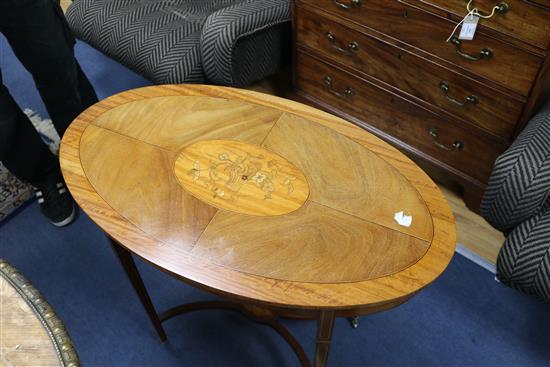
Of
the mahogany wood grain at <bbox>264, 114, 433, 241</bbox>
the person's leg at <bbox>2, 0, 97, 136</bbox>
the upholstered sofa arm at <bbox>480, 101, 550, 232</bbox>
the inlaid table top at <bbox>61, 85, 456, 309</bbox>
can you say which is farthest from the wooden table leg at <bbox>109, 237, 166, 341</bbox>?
the upholstered sofa arm at <bbox>480, 101, 550, 232</bbox>

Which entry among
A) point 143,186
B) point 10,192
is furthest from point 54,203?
point 143,186

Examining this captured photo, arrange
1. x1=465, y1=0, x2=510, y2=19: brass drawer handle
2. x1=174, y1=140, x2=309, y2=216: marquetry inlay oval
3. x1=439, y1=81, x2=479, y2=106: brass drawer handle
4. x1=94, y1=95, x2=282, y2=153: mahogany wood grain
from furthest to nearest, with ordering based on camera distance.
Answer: x1=439, y1=81, x2=479, y2=106: brass drawer handle, x1=465, y1=0, x2=510, y2=19: brass drawer handle, x1=94, y1=95, x2=282, y2=153: mahogany wood grain, x1=174, y1=140, x2=309, y2=216: marquetry inlay oval

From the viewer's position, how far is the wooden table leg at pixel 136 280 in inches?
39.6

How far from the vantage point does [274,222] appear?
0.89 m

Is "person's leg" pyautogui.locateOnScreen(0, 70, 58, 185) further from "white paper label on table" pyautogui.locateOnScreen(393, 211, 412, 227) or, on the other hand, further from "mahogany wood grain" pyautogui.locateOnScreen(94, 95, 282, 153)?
"white paper label on table" pyautogui.locateOnScreen(393, 211, 412, 227)

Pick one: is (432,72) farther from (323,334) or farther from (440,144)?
(323,334)

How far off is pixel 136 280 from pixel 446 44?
3.26 feet

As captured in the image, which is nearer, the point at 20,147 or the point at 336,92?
the point at 20,147

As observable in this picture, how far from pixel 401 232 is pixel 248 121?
1.37 feet

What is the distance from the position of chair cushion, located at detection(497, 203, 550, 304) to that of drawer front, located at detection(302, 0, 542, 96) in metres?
0.38

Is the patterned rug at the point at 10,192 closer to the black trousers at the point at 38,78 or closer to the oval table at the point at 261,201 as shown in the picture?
the black trousers at the point at 38,78

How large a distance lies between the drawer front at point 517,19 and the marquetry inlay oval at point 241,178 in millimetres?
640

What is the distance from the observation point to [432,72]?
55.1 inches

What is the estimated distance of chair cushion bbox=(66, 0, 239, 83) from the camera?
161cm
